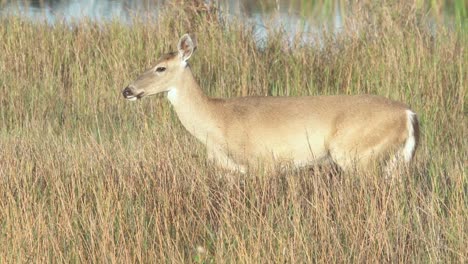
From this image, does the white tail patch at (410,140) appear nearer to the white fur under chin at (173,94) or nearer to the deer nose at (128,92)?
the white fur under chin at (173,94)

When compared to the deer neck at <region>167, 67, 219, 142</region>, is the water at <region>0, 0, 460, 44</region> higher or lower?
lower

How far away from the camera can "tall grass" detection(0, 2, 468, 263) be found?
5027 mm

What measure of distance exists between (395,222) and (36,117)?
487 cm

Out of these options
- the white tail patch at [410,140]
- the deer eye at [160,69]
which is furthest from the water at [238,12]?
the white tail patch at [410,140]

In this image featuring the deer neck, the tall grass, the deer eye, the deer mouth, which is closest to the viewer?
the tall grass

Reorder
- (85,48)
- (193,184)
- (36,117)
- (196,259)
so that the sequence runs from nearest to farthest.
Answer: (196,259)
(193,184)
(36,117)
(85,48)

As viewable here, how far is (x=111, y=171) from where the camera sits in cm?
619

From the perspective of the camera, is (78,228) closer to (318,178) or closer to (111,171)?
(111,171)

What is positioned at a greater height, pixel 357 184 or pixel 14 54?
pixel 357 184

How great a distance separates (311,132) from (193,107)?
91 centimetres

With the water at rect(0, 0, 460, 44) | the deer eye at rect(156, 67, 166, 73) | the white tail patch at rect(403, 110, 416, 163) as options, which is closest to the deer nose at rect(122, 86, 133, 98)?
the deer eye at rect(156, 67, 166, 73)

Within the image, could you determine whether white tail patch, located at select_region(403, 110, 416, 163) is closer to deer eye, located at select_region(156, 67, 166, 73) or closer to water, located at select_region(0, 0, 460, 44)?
deer eye, located at select_region(156, 67, 166, 73)

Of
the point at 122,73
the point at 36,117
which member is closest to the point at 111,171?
the point at 36,117

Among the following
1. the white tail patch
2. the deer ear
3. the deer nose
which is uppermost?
the deer ear
